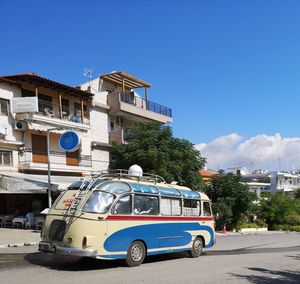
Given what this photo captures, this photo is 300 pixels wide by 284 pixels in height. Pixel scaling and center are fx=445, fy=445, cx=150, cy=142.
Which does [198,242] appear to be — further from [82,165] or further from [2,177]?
[82,165]

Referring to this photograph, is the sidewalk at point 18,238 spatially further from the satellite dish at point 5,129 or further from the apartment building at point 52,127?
the satellite dish at point 5,129

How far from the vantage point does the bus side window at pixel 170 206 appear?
47.8ft

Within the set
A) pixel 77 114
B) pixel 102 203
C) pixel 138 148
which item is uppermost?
pixel 77 114

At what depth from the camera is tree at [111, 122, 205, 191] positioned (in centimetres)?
3256

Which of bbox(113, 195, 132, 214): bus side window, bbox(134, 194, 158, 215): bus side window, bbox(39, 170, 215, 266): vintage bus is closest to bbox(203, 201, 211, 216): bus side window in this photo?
bbox(39, 170, 215, 266): vintage bus

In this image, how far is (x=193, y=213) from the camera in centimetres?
1617

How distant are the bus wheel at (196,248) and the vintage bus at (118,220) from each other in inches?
12.9

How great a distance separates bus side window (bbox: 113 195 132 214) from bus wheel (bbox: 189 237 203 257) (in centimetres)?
394

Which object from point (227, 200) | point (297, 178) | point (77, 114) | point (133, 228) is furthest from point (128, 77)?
point (297, 178)

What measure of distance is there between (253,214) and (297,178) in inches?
2692

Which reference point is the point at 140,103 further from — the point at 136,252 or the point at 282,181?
the point at 282,181

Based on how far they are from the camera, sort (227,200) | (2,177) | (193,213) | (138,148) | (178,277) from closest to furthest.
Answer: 1. (178,277)
2. (193,213)
3. (2,177)
4. (138,148)
5. (227,200)

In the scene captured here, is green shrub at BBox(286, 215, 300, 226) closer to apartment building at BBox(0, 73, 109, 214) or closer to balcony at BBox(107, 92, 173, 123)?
balcony at BBox(107, 92, 173, 123)

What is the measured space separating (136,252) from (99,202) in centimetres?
197
